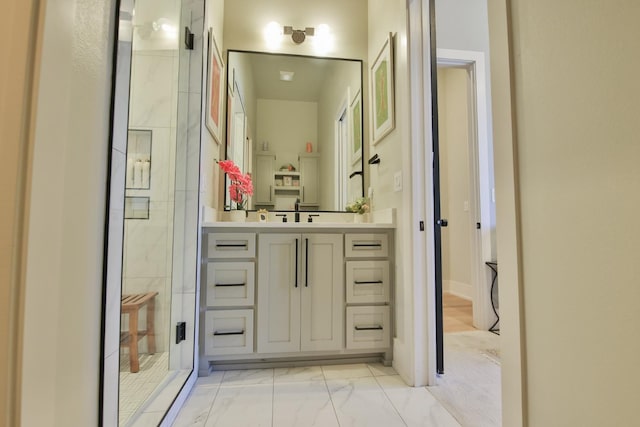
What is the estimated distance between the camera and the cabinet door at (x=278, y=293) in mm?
1740

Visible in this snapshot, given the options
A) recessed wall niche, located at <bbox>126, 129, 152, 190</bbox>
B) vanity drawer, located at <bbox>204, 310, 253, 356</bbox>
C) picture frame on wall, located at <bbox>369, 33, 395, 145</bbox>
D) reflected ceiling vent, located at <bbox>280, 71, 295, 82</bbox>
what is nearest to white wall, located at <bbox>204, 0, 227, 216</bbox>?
recessed wall niche, located at <bbox>126, 129, 152, 190</bbox>

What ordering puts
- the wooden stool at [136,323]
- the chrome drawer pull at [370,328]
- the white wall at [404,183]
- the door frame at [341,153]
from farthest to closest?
the door frame at [341,153] → the chrome drawer pull at [370,328] → the white wall at [404,183] → the wooden stool at [136,323]

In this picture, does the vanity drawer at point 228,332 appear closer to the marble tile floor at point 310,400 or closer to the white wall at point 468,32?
the marble tile floor at point 310,400

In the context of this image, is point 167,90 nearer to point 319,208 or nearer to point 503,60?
point 319,208

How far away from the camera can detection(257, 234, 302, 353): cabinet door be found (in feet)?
5.71

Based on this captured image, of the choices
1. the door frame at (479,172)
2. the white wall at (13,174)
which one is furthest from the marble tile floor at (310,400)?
the door frame at (479,172)

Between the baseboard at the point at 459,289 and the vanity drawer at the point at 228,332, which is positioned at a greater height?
the vanity drawer at the point at 228,332

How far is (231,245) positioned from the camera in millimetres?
1743

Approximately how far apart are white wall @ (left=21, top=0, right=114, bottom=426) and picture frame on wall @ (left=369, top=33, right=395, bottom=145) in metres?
1.48

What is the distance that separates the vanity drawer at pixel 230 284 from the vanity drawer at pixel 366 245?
0.61 metres

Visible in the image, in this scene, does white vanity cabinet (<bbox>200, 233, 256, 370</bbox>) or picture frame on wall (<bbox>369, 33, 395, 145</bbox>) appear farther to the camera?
picture frame on wall (<bbox>369, 33, 395, 145</bbox>)

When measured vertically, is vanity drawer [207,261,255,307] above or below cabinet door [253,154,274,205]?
below

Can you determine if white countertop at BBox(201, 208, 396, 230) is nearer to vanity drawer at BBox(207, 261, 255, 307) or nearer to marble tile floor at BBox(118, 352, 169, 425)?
vanity drawer at BBox(207, 261, 255, 307)

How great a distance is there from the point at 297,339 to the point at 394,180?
44.4 inches
